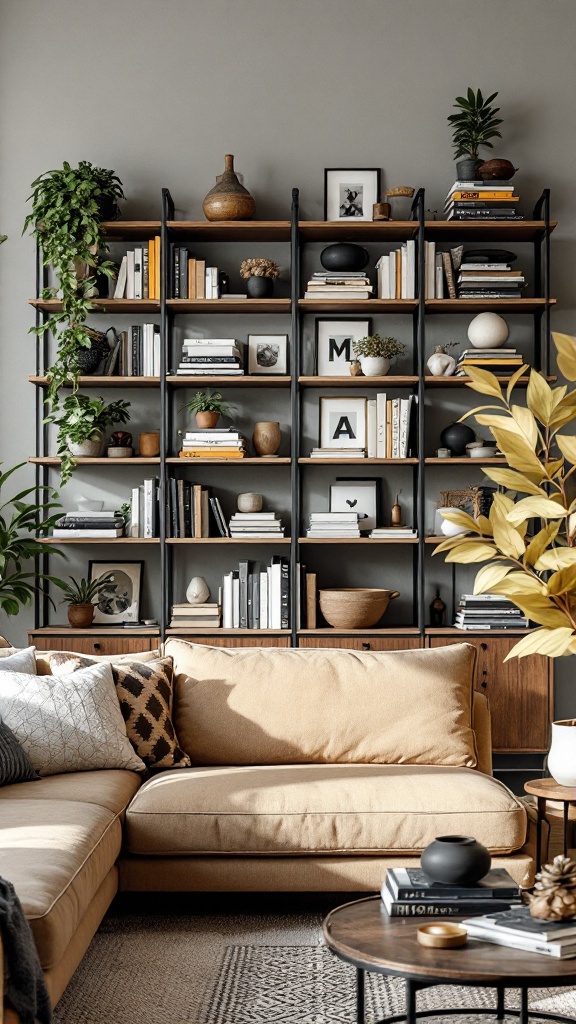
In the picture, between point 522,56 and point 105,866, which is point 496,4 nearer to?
point 522,56

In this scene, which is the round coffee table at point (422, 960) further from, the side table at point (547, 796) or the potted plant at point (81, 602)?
the potted plant at point (81, 602)

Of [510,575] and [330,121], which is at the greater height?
[330,121]

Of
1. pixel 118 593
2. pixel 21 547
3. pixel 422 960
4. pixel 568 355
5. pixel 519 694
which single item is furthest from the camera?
pixel 118 593

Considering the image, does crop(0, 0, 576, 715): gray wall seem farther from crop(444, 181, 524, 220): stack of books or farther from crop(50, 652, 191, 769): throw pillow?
crop(50, 652, 191, 769): throw pillow

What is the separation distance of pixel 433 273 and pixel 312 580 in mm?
1463

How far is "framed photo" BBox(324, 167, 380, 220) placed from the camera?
479 centimetres

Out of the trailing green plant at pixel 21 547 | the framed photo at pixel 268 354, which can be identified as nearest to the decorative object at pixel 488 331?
the framed photo at pixel 268 354

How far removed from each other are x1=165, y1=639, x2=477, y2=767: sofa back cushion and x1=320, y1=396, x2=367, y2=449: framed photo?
143cm

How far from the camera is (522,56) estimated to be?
15.8ft

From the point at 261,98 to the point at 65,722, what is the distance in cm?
309

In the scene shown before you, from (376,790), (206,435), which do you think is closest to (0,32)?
(206,435)

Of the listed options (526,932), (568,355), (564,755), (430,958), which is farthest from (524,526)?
(430,958)

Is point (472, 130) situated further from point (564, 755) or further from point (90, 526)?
point (564, 755)

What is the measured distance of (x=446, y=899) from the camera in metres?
2.06
